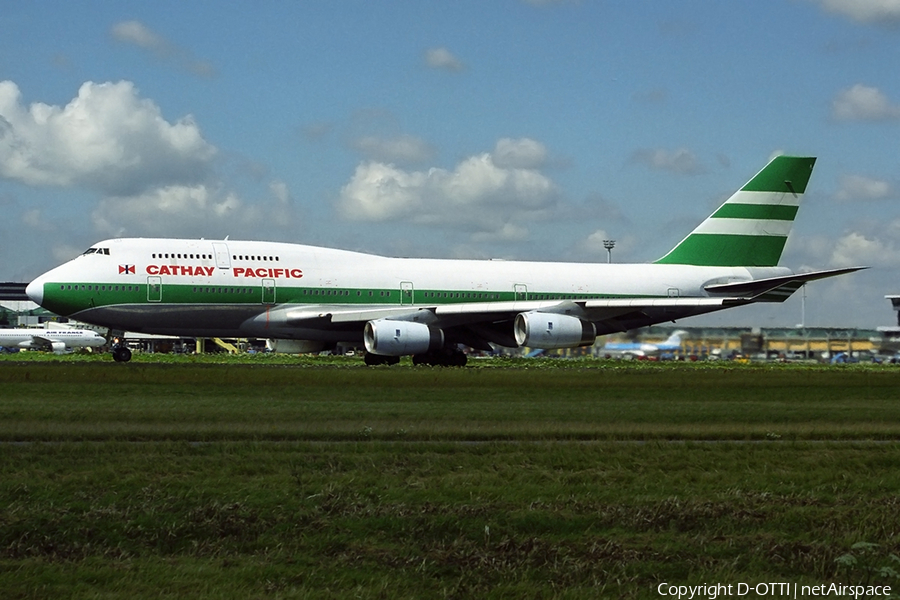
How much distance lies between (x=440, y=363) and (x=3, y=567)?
36.5 m

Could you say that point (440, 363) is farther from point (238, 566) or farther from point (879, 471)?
point (238, 566)

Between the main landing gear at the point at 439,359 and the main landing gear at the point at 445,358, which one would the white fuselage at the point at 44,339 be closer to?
the main landing gear at the point at 439,359

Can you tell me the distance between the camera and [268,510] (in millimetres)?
12180

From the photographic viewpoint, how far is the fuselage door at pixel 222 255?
4294cm

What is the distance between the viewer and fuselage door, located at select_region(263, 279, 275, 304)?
4334 centimetres

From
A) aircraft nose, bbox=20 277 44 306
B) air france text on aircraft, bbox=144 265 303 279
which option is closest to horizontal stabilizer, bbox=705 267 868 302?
air france text on aircraft, bbox=144 265 303 279

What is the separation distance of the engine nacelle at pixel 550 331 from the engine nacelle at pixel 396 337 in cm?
358

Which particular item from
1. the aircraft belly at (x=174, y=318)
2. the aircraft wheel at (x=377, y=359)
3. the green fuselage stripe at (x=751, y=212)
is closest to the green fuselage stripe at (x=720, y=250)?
the green fuselage stripe at (x=751, y=212)

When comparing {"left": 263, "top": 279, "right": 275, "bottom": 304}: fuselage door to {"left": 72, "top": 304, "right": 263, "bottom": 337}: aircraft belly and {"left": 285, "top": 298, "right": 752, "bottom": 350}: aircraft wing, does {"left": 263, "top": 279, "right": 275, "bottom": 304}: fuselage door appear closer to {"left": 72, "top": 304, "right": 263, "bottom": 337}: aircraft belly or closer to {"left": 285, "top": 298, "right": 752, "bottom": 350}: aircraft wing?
{"left": 72, "top": 304, "right": 263, "bottom": 337}: aircraft belly

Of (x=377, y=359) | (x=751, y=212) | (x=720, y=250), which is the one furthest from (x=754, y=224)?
(x=377, y=359)

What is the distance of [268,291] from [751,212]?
2300cm

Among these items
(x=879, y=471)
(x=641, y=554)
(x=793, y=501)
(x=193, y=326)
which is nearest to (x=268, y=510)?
(x=641, y=554)

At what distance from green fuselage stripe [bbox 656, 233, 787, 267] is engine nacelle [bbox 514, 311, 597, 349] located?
1057 cm

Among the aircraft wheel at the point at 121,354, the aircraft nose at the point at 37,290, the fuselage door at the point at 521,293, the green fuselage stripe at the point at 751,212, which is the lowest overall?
the aircraft wheel at the point at 121,354
